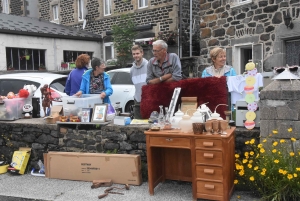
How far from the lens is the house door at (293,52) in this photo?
9.26m

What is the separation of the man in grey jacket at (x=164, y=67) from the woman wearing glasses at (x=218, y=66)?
0.47m

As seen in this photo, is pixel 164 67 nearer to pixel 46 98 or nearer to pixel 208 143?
pixel 208 143

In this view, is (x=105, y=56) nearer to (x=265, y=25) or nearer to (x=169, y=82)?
(x=265, y=25)

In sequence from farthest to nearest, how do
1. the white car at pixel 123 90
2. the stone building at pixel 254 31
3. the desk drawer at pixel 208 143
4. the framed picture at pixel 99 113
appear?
the white car at pixel 123 90
the stone building at pixel 254 31
the framed picture at pixel 99 113
the desk drawer at pixel 208 143

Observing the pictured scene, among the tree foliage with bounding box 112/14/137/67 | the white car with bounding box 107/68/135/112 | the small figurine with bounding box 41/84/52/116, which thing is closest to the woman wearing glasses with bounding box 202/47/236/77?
the small figurine with bounding box 41/84/52/116

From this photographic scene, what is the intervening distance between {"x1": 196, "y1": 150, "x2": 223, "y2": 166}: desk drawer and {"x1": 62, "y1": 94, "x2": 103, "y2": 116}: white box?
235 cm

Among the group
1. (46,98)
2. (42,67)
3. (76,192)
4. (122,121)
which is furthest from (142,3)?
(76,192)

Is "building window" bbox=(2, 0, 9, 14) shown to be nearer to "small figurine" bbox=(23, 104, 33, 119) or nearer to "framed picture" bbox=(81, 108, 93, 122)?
"small figurine" bbox=(23, 104, 33, 119)

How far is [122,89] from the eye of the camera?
31.4ft

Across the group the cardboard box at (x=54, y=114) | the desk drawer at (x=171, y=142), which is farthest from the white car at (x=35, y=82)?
the desk drawer at (x=171, y=142)

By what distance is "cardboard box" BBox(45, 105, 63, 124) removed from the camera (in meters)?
5.80

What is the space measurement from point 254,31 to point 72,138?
680 cm

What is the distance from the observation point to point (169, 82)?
5203mm

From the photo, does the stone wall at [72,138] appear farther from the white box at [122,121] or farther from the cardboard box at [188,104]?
the cardboard box at [188,104]
